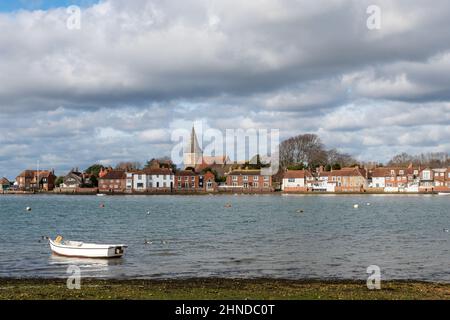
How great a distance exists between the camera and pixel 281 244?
43.5 meters

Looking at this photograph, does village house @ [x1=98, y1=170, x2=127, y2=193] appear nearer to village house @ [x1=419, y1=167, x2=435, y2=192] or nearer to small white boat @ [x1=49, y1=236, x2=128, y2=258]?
village house @ [x1=419, y1=167, x2=435, y2=192]

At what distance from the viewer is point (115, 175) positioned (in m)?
188

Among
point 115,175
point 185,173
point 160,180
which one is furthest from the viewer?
point 115,175

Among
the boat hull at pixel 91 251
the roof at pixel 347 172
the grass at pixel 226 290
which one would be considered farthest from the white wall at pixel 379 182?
the grass at pixel 226 290

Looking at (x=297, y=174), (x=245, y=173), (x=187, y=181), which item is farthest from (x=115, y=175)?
(x=297, y=174)

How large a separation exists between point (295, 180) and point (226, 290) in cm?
15741

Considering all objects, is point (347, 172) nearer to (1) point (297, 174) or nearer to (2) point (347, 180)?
(2) point (347, 180)

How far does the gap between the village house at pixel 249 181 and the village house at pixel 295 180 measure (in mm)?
5780

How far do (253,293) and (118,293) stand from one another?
193 inches

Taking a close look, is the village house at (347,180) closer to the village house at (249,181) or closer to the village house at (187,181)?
the village house at (249,181)

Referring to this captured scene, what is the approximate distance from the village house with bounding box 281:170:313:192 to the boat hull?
143212mm

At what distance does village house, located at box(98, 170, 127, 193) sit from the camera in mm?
186750
